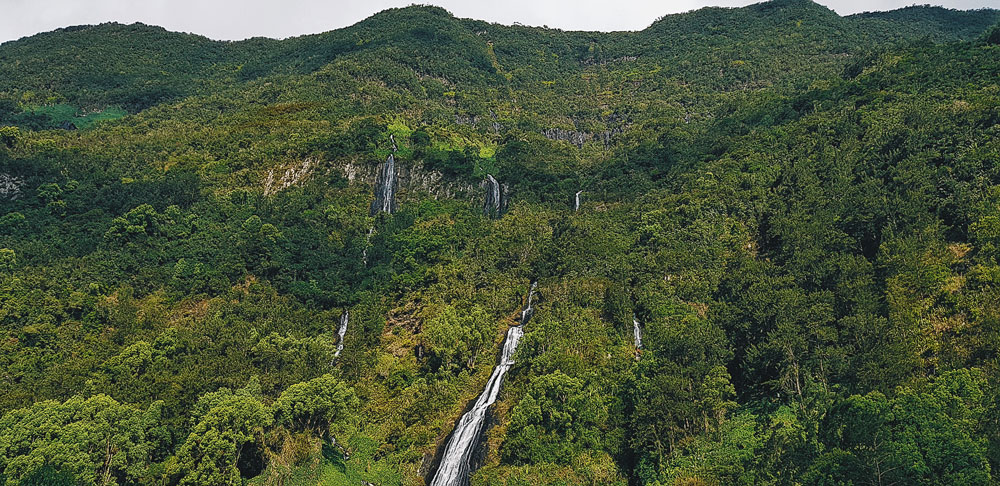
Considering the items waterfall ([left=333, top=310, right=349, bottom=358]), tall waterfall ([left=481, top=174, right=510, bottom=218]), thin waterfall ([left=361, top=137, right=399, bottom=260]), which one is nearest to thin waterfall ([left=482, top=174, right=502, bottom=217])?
tall waterfall ([left=481, top=174, right=510, bottom=218])

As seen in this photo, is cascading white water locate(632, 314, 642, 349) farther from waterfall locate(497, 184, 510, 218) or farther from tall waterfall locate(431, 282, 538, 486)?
waterfall locate(497, 184, 510, 218)

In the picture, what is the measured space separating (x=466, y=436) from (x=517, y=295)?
89.4ft

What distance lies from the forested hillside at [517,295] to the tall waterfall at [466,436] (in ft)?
1.44

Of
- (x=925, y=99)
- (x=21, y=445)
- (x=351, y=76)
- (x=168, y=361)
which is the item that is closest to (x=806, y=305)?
(x=925, y=99)

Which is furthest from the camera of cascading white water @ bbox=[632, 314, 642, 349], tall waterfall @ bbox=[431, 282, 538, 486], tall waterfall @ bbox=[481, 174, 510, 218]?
tall waterfall @ bbox=[481, 174, 510, 218]

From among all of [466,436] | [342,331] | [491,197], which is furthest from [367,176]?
[466,436]

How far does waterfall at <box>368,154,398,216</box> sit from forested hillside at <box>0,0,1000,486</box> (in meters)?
0.38

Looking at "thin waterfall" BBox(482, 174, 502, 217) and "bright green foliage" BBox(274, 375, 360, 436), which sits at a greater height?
"thin waterfall" BBox(482, 174, 502, 217)

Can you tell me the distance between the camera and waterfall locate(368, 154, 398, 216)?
121281 millimetres

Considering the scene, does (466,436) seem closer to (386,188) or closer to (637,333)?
(637,333)

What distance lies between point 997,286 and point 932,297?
4922 mm

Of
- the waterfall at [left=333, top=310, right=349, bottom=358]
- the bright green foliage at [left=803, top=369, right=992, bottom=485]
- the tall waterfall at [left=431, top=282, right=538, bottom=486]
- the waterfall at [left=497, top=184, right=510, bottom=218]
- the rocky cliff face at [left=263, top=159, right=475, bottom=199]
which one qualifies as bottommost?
the tall waterfall at [left=431, top=282, right=538, bottom=486]

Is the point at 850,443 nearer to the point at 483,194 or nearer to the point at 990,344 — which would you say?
the point at 990,344

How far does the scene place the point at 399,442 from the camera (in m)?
69.2
